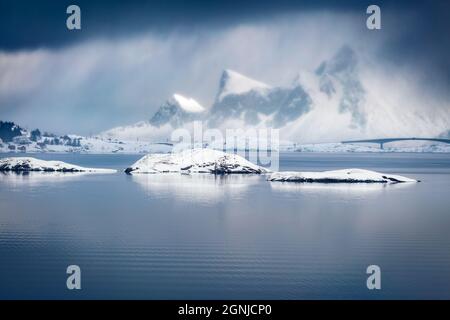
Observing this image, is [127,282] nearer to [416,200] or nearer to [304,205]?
[304,205]

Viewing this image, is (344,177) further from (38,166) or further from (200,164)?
(38,166)

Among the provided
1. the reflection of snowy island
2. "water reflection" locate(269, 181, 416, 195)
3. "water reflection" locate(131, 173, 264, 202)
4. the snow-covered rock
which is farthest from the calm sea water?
the reflection of snowy island

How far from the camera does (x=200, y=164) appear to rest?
81625 millimetres

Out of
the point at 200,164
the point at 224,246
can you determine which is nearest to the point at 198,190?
the point at 224,246

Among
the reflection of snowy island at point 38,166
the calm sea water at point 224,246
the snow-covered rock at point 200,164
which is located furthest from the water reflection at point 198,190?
the reflection of snowy island at point 38,166

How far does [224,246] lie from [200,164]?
2258 inches

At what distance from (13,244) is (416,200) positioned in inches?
1203

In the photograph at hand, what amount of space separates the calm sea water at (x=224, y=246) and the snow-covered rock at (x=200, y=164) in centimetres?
3519

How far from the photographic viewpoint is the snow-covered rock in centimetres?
8056

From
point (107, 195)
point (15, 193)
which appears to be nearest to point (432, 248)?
point (107, 195)

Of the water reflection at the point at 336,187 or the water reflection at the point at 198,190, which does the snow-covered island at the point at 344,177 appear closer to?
the water reflection at the point at 336,187

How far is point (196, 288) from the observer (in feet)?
58.4

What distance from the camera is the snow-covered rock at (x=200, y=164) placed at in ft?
264

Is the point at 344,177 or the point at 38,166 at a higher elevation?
the point at 38,166
